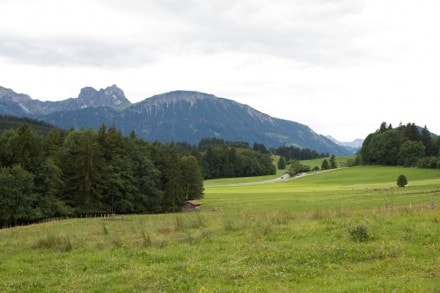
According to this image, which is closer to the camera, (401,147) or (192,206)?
(192,206)

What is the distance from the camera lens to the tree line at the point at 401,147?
148562 millimetres

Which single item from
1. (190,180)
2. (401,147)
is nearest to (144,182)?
(190,180)

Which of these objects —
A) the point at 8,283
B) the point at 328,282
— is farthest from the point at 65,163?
the point at 328,282

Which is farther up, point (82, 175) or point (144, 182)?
point (82, 175)

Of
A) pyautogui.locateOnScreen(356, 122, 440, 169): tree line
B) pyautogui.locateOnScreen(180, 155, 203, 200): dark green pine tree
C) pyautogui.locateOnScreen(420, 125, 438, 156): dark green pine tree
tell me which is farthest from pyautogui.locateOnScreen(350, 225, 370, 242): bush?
pyautogui.locateOnScreen(420, 125, 438, 156): dark green pine tree

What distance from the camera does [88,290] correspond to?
13344 mm

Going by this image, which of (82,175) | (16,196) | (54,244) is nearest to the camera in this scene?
(54,244)

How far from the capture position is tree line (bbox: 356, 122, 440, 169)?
148562mm

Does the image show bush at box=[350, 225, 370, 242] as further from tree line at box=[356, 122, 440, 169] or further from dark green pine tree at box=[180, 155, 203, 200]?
tree line at box=[356, 122, 440, 169]

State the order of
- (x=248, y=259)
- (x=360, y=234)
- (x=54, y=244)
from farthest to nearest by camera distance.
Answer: (x=54, y=244)
(x=360, y=234)
(x=248, y=259)

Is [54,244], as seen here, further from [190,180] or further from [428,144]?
[428,144]

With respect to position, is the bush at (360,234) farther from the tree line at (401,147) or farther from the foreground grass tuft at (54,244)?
the tree line at (401,147)

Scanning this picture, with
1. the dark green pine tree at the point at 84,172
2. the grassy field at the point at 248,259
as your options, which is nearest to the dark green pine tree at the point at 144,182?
the dark green pine tree at the point at 84,172

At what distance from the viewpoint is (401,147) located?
152 metres
